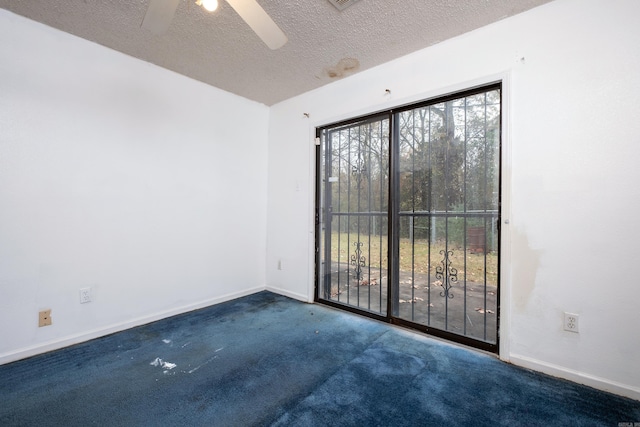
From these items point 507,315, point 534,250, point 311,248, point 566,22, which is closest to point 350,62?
point 566,22

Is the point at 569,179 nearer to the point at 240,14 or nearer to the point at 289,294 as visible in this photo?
the point at 240,14

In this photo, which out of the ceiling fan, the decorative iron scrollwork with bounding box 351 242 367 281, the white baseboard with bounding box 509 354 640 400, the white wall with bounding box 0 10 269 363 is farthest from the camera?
the decorative iron scrollwork with bounding box 351 242 367 281

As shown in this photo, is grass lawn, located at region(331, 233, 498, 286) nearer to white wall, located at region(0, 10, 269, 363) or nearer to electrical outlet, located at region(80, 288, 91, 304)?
white wall, located at region(0, 10, 269, 363)

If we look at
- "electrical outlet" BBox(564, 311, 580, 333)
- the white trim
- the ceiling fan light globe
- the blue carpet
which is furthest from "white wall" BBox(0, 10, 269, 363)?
"electrical outlet" BBox(564, 311, 580, 333)

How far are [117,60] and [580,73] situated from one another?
3493mm

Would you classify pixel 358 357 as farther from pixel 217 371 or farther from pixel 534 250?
pixel 534 250

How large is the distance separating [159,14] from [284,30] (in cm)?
101

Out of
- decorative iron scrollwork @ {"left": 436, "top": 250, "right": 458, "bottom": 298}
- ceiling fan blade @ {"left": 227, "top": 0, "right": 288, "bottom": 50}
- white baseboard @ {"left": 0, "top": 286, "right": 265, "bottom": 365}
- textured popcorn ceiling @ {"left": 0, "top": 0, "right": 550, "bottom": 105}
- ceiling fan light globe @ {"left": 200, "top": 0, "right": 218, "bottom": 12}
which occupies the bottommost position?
white baseboard @ {"left": 0, "top": 286, "right": 265, "bottom": 365}

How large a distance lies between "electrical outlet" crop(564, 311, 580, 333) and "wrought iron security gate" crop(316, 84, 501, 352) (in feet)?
1.33

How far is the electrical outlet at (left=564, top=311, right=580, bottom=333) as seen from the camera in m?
1.70

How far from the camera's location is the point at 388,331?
240 centimetres

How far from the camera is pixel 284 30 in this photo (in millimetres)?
2100

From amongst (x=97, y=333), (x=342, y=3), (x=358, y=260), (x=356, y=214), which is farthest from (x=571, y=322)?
(x=97, y=333)

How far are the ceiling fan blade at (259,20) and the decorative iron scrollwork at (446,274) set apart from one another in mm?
1983
